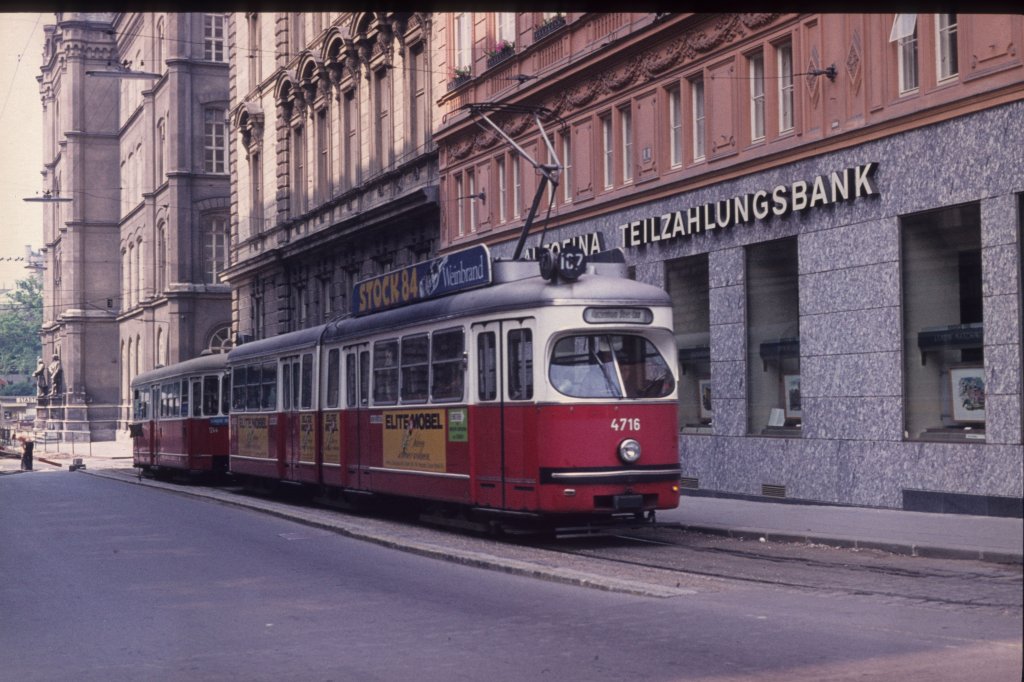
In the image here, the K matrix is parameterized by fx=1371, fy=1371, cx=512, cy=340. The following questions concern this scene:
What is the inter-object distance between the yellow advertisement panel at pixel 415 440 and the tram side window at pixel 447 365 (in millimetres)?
297

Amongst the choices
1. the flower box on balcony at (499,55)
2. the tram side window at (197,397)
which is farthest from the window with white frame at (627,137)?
the tram side window at (197,397)

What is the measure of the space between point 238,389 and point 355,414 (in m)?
8.62

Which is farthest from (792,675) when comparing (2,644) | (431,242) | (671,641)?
(431,242)

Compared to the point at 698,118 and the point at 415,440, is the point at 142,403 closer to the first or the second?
the point at 698,118

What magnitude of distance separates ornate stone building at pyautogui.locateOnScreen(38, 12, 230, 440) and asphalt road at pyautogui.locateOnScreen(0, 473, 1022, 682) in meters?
56.5

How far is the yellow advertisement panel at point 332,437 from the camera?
821 inches

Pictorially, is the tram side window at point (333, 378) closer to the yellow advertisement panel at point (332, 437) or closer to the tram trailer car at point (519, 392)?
the yellow advertisement panel at point (332, 437)

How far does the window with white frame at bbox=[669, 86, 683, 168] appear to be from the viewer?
2347 cm

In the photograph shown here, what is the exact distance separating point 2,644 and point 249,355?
59.9 ft

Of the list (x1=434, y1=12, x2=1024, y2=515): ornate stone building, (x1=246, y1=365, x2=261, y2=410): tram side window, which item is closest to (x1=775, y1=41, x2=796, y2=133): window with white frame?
(x1=434, y1=12, x2=1024, y2=515): ornate stone building

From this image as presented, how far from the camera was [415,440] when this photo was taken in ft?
57.2

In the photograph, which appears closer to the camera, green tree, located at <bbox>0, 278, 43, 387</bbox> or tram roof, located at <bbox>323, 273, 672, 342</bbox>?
tram roof, located at <bbox>323, 273, 672, 342</bbox>

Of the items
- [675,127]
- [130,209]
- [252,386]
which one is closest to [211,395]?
[252,386]

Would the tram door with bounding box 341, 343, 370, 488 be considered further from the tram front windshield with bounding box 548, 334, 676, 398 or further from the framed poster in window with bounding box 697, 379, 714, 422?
the framed poster in window with bounding box 697, 379, 714, 422
